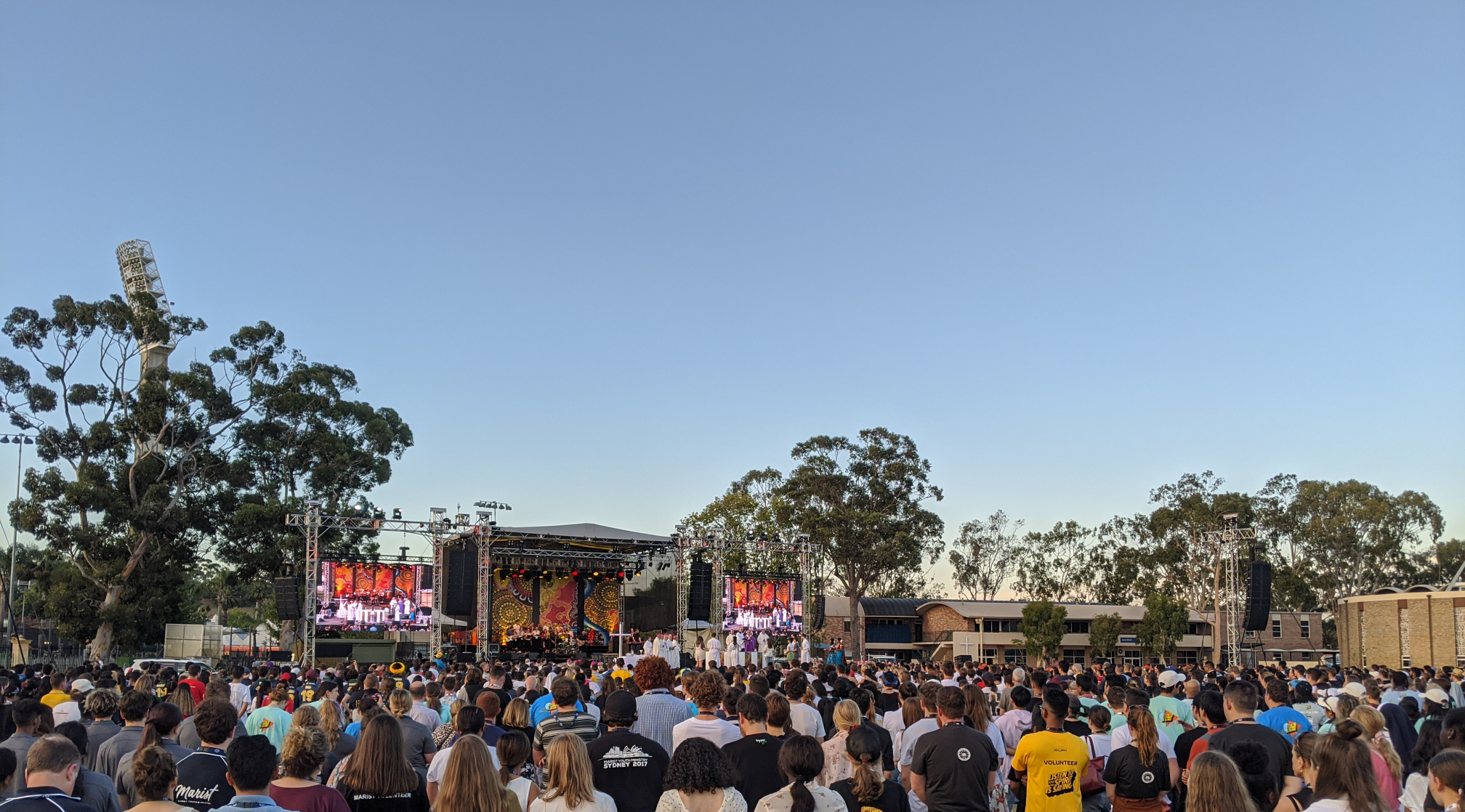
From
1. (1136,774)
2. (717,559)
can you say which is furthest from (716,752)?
(717,559)

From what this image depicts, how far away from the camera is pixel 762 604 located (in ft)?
117

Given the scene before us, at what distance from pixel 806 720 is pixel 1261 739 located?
264 cm

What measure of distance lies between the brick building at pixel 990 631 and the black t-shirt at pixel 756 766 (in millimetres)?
40563

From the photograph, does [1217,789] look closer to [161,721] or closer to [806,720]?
[806,720]

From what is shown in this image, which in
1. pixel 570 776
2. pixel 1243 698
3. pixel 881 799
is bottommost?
pixel 881 799

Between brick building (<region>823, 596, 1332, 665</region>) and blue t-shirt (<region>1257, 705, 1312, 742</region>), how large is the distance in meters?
38.7

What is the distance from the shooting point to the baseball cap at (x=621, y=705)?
5586 millimetres

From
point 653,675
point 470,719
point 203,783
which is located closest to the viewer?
point 203,783

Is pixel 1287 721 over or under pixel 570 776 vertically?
under

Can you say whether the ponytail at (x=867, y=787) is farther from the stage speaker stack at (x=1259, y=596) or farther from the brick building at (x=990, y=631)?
the brick building at (x=990, y=631)

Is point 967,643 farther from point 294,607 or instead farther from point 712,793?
point 712,793

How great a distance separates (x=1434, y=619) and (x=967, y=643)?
16664mm

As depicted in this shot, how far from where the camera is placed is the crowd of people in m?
4.26

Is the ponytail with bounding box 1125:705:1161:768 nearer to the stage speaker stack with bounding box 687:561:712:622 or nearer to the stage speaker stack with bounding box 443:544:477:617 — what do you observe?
the stage speaker stack with bounding box 443:544:477:617
